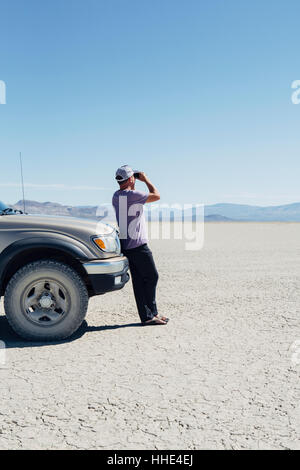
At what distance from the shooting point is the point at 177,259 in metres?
12.9

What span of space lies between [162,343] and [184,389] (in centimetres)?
122

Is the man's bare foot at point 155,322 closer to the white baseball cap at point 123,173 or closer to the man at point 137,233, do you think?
the man at point 137,233

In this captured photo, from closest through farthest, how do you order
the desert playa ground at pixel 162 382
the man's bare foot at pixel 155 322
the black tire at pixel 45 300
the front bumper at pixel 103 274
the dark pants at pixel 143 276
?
the desert playa ground at pixel 162 382 → the black tire at pixel 45 300 → the front bumper at pixel 103 274 → the dark pants at pixel 143 276 → the man's bare foot at pixel 155 322

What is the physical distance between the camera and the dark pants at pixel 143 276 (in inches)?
202

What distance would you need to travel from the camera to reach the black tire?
441 cm

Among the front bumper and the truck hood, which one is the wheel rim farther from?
the truck hood

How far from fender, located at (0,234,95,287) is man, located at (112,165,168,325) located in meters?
0.78

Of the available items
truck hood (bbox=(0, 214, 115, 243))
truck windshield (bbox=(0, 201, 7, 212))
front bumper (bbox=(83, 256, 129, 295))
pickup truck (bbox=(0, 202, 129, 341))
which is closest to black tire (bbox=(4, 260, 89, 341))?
pickup truck (bbox=(0, 202, 129, 341))

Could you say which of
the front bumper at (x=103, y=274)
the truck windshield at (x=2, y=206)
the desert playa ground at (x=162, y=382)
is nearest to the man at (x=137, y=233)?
the desert playa ground at (x=162, y=382)

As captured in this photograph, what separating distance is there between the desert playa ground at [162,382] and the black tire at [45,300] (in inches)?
7.3

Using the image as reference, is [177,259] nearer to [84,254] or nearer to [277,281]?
[277,281]

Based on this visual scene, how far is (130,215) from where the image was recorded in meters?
5.04

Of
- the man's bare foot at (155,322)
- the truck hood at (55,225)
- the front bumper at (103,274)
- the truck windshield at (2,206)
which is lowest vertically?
the man's bare foot at (155,322)
